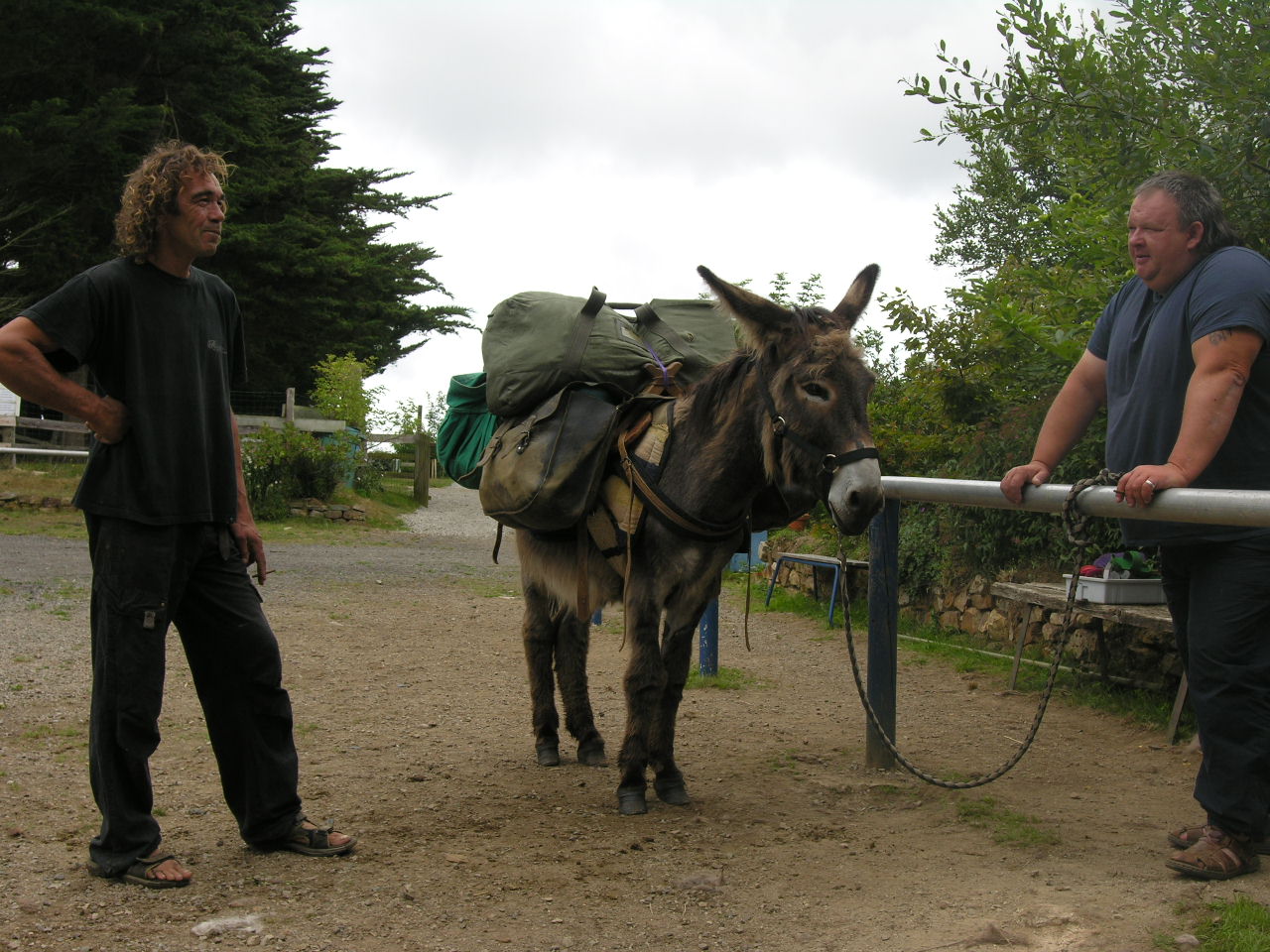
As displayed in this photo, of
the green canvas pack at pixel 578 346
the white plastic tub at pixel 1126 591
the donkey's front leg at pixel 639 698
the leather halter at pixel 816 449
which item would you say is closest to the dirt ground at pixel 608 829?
the donkey's front leg at pixel 639 698

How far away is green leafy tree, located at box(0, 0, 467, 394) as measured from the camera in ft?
73.0

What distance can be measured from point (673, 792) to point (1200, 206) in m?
2.89

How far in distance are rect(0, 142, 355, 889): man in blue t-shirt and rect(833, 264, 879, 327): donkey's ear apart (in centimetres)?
223

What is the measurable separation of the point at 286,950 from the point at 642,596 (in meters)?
1.88

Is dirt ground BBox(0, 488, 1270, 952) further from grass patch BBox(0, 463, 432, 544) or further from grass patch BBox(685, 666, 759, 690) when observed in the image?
grass patch BBox(0, 463, 432, 544)

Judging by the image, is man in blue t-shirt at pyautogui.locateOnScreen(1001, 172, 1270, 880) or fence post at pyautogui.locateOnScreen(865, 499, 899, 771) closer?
man in blue t-shirt at pyautogui.locateOnScreen(1001, 172, 1270, 880)

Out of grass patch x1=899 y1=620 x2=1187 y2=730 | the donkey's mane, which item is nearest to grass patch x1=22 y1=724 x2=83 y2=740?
the donkey's mane

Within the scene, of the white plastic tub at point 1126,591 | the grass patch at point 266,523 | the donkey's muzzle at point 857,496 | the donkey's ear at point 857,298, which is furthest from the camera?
the grass patch at point 266,523

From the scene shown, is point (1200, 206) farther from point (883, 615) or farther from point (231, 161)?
point (231, 161)

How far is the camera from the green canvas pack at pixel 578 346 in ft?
16.5

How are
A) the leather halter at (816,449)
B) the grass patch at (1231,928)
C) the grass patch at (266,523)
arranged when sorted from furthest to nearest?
the grass patch at (266,523) → the leather halter at (816,449) → the grass patch at (1231,928)

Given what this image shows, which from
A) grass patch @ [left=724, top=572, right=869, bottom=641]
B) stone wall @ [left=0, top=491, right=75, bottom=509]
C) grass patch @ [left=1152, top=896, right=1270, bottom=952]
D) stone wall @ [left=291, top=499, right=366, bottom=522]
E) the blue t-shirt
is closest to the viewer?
grass patch @ [left=1152, top=896, right=1270, bottom=952]

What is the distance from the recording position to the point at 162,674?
3.68m

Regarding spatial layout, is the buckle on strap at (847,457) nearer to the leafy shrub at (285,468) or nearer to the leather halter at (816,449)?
the leather halter at (816,449)
